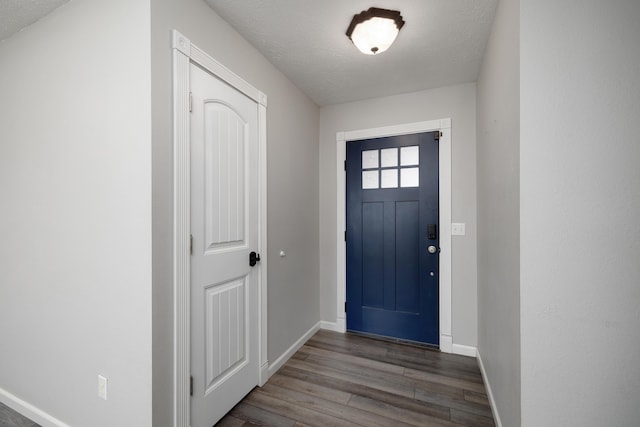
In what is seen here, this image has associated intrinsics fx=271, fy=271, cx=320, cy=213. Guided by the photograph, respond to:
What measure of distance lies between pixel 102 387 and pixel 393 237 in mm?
2422

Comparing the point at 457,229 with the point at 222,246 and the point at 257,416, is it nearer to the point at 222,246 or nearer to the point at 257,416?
the point at 222,246

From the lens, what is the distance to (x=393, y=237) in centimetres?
278

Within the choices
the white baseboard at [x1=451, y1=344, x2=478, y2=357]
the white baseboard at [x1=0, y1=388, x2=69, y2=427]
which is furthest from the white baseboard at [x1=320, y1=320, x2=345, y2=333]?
the white baseboard at [x1=0, y1=388, x2=69, y2=427]

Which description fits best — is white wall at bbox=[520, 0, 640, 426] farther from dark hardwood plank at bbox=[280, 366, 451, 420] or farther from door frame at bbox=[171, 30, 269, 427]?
door frame at bbox=[171, 30, 269, 427]

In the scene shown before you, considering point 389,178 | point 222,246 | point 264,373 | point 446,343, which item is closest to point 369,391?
point 264,373

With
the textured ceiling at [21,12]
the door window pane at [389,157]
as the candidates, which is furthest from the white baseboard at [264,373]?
the textured ceiling at [21,12]

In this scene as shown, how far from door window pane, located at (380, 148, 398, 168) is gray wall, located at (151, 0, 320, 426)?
726 millimetres

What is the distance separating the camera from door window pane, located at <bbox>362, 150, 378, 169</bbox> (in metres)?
2.87

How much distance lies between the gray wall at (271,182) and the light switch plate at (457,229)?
1373mm

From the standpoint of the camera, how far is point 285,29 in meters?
1.82

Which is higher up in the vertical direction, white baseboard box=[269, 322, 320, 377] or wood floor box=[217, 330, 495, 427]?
white baseboard box=[269, 322, 320, 377]

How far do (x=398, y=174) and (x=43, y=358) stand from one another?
3001 mm

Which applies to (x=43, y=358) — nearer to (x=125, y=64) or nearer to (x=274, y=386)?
(x=274, y=386)

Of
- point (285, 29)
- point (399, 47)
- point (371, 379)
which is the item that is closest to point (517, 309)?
point (371, 379)
